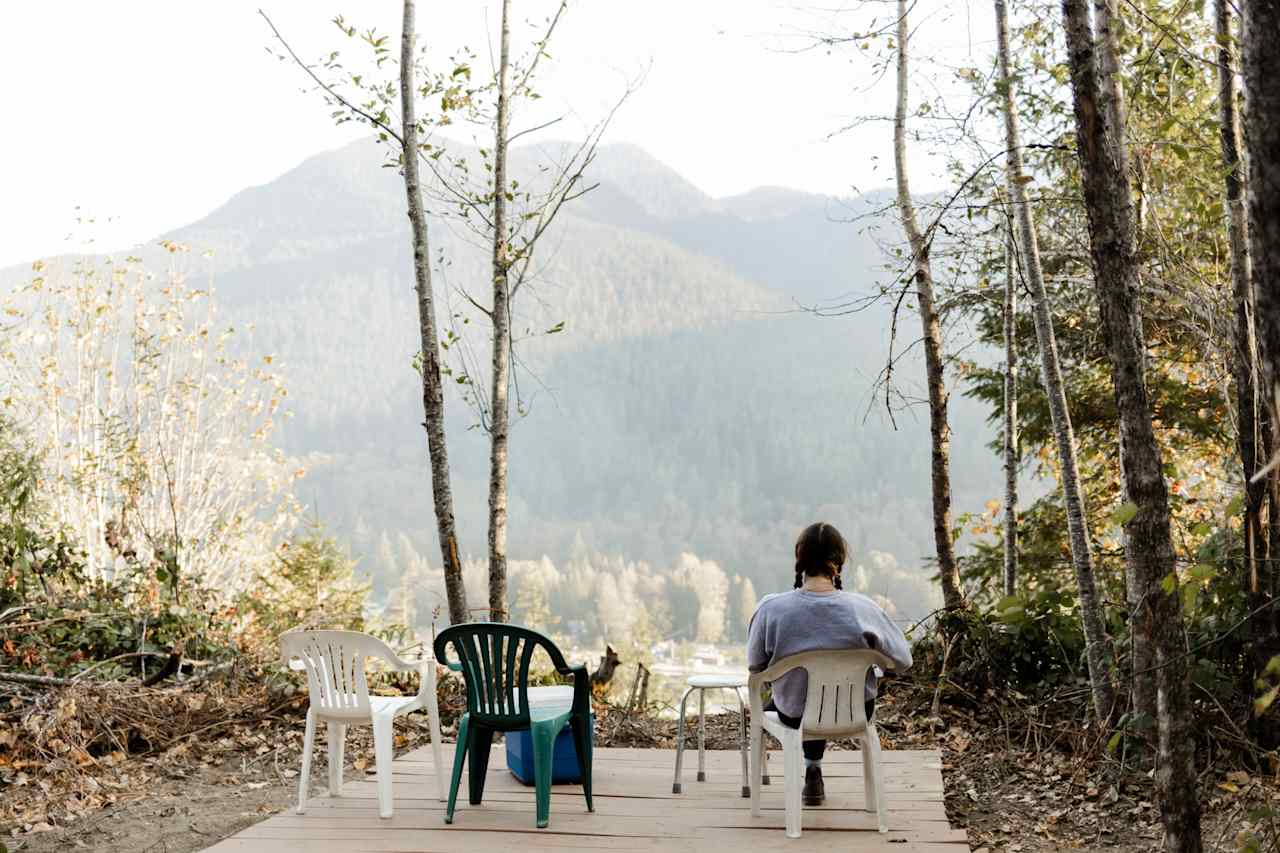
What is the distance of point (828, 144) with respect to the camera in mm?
7242

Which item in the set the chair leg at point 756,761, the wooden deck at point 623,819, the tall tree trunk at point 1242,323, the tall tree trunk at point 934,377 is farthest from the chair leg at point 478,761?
the tall tree trunk at point 934,377

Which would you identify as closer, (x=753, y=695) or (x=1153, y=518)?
(x=1153, y=518)

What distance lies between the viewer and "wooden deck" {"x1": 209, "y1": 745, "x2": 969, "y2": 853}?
3986 mm

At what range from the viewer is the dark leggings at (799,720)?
4219 mm

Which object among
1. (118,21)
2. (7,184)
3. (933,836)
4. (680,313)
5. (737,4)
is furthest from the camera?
(680,313)

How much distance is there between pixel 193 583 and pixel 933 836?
19.2 feet

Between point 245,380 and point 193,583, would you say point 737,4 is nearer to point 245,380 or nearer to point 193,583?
point 193,583

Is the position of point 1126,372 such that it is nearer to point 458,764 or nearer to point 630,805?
point 630,805

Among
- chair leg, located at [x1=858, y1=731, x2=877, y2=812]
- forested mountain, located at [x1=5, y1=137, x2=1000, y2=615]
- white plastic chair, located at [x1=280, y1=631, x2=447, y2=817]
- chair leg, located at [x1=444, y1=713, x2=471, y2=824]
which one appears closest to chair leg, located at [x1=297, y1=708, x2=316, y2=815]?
white plastic chair, located at [x1=280, y1=631, x2=447, y2=817]

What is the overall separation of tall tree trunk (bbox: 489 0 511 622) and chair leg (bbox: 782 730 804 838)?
2.86m

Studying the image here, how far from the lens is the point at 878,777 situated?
165 inches

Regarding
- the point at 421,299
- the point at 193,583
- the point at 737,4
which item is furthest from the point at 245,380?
the point at 737,4

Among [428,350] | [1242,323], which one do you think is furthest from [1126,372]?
[428,350]

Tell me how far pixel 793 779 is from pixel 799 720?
0.77ft
